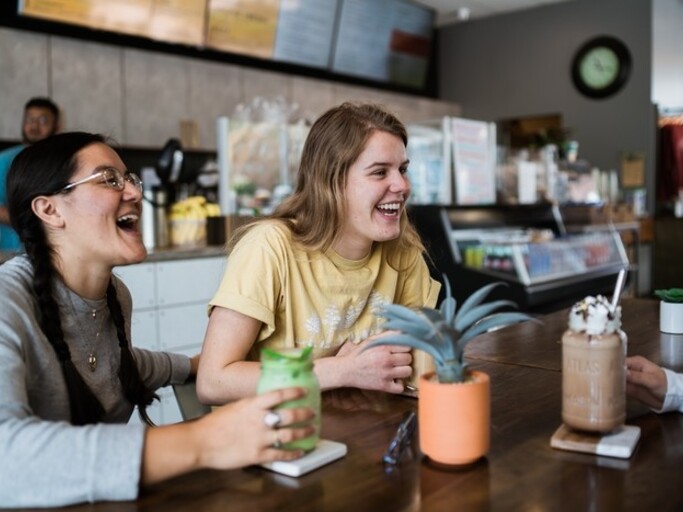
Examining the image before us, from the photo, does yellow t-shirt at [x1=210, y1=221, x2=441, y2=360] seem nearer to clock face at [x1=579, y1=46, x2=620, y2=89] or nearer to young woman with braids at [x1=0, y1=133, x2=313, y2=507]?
young woman with braids at [x1=0, y1=133, x2=313, y2=507]

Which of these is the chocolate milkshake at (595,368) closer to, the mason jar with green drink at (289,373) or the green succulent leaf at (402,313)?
the green succulent leaf at (402,313)

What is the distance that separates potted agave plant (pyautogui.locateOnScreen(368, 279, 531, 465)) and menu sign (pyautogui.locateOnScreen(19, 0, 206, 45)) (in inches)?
175

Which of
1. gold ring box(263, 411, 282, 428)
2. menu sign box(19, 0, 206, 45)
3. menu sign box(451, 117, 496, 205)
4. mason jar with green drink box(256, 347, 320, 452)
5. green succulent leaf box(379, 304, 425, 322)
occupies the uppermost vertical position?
menu sign box(19, 0, 206, 45)

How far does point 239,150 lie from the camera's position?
13.5 ft

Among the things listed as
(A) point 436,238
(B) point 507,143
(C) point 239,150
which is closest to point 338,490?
(A) point 436,238

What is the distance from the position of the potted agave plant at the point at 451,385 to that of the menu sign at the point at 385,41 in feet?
19.7

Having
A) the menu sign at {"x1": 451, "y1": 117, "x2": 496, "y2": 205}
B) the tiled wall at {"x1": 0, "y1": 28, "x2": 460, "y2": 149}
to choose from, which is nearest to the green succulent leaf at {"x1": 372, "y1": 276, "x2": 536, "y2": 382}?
the menu sign at {"x1": 451, "y1": 117, "x2": 496, "y2": 205}

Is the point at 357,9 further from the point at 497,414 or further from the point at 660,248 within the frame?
the point at 497,414

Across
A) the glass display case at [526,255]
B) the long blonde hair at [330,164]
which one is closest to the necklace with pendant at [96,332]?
the long blonde hair at [330,164]

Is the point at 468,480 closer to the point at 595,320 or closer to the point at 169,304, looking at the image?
the point at 595,320

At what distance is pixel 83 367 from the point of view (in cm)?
131

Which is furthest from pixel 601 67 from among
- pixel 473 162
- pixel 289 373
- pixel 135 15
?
pixel 289 373

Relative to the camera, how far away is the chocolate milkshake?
39.2 inches

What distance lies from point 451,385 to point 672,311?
1.31 m
